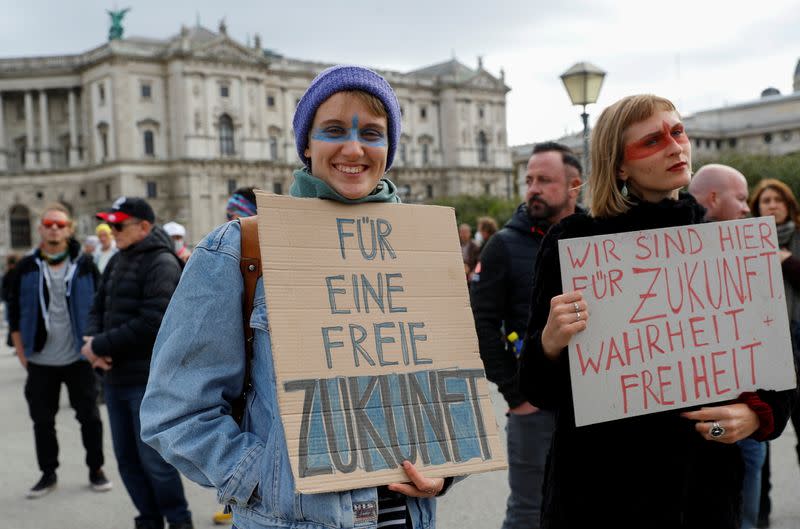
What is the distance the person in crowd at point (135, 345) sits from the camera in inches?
190

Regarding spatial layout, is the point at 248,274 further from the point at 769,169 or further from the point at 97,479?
the point at 769,169

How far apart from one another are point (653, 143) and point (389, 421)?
1.12m

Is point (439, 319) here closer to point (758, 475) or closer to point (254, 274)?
point (254, 274)

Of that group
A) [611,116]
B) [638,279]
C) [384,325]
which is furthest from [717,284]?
[384,325]

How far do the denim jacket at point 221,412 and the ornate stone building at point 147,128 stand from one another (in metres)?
50.6

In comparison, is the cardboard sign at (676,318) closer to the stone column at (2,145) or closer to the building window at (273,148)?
the building window at (273,148)

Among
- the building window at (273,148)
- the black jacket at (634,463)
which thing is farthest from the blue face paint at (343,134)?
the building window at (273,148)

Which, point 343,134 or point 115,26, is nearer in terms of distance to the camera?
point 343,134

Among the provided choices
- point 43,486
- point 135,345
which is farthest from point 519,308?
point 43,486

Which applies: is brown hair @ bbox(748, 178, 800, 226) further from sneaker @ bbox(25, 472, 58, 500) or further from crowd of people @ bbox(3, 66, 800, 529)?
A: sneaker @ bbox(25, 472, 58, 500)

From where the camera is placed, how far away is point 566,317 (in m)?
2.18

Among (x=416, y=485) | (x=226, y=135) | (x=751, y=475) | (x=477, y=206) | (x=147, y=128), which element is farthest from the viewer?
(x=477, y=206)

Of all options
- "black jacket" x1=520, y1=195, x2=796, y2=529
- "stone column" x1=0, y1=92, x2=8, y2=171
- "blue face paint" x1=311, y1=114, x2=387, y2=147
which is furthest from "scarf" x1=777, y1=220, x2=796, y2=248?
"stone column" x1=0, y1=92, x2=8, y2=171

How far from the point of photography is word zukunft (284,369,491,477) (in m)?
1.87
